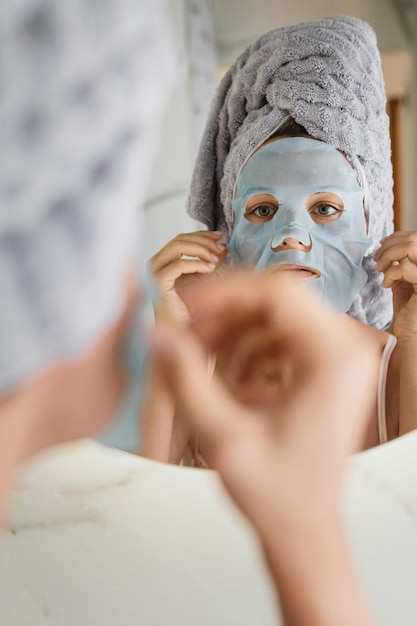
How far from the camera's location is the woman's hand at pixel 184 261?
1.26 feet

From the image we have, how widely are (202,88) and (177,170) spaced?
0.05 metres

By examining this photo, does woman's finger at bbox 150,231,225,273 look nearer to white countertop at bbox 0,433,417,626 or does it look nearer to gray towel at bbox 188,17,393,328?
gray towel at bbox 188,17,393,328

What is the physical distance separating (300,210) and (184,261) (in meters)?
0.07

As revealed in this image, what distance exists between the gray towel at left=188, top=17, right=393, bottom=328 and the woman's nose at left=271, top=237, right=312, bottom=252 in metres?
0.04

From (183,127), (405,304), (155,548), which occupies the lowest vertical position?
(155,548)

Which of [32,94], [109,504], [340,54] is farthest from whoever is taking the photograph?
[109,504]

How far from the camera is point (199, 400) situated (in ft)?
0.78

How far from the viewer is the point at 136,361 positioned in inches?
9.9

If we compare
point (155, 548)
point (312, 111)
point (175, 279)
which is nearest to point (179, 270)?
point (175, 279)

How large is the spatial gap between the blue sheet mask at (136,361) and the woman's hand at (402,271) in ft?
0.62

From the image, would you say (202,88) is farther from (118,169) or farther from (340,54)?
(118,169)

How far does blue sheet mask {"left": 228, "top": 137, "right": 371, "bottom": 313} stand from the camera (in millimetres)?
378

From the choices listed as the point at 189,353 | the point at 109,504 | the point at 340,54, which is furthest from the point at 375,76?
the point at 109,504

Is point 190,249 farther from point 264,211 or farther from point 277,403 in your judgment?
point 277,403
